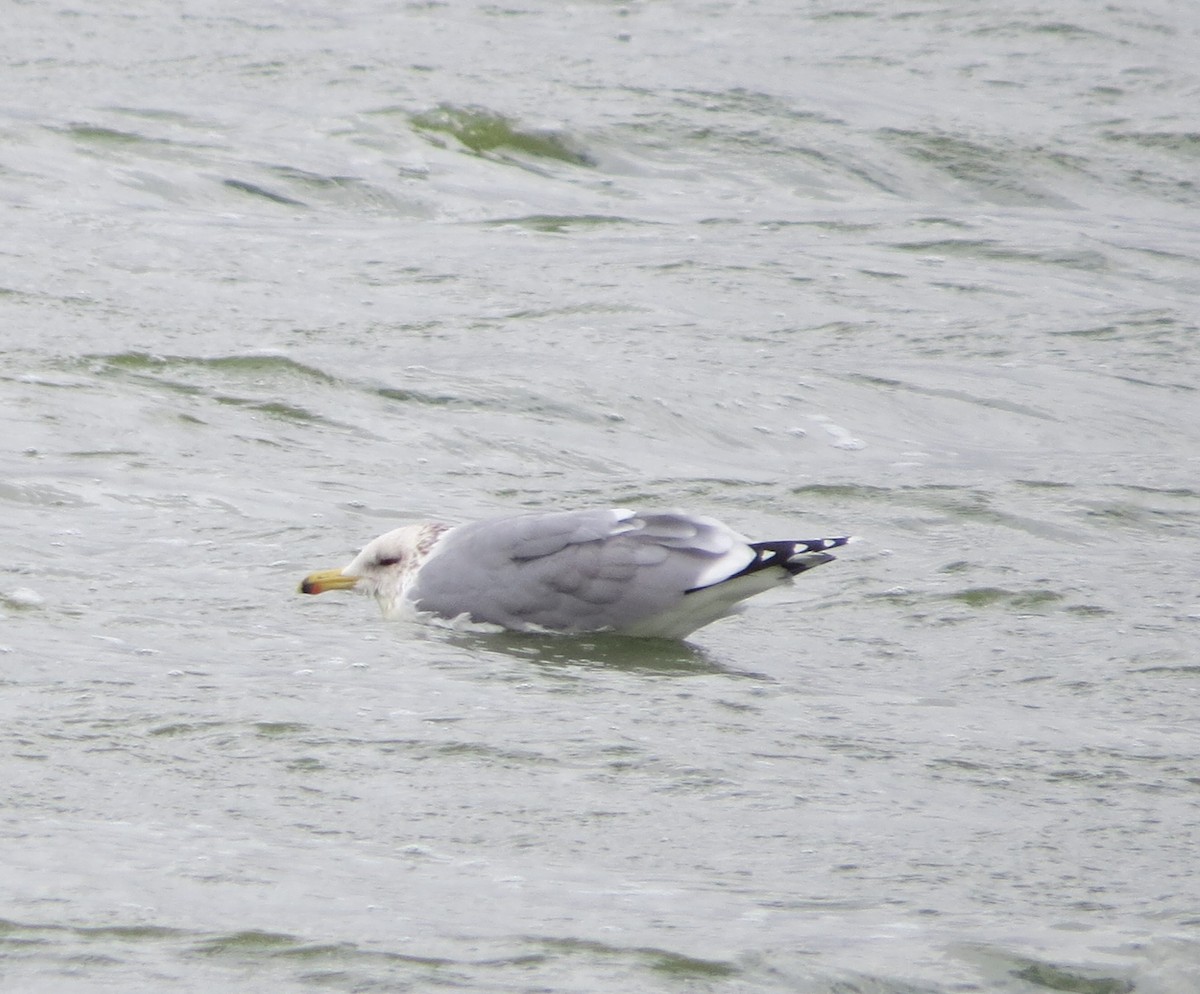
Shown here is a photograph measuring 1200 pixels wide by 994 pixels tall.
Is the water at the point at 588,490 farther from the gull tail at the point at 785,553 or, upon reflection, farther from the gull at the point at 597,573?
the gull tail at the point at 785,553

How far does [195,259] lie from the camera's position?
909 centimetres

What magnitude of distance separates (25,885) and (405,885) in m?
0.59

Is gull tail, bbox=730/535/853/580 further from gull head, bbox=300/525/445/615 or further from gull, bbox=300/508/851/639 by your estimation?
gull head, bbox=300/525/445/615

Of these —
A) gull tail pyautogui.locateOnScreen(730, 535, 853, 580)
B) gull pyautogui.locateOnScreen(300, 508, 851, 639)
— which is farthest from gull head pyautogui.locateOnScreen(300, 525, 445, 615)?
gull tail pyautogui.locateOnScreen(730, 535, 853, 580)

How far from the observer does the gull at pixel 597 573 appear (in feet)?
16.4

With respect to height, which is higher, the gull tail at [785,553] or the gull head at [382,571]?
the gull tail at [785,553]

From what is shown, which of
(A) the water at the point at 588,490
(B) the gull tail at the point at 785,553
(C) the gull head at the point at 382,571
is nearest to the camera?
(A) the water at the point at 588,490

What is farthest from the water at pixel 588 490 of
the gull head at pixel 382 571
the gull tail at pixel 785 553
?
the gull tail at pixel 785 553

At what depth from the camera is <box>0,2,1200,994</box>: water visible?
10.7 feet

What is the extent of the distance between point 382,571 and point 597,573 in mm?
602

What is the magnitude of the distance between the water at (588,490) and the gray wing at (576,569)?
0.11 m

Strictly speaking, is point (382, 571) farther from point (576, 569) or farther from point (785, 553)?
point (785, 553)

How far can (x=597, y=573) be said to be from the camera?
505 centimetres

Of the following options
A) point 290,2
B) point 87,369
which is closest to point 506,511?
point 87,369
